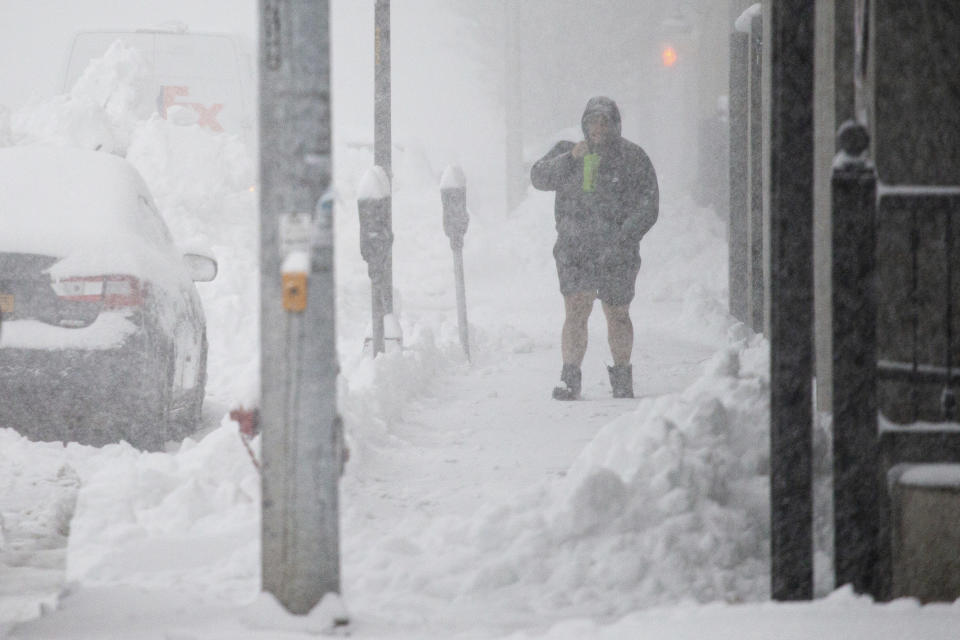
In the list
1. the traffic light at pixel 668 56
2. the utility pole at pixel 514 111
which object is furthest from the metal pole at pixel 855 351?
the utility pole at pixel 514 111

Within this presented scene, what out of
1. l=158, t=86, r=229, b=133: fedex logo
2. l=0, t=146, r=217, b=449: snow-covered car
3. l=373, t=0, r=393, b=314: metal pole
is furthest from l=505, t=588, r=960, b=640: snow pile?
l=158, t=86, r=229, b=133: fedex logo

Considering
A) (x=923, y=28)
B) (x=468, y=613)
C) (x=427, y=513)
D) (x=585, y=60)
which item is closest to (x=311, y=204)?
(x=468, y=613)

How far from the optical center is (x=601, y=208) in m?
8.16

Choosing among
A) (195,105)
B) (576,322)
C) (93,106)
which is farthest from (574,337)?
(93,106)

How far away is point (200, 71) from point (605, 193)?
8631 mm

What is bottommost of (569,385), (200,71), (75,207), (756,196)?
(569,385)

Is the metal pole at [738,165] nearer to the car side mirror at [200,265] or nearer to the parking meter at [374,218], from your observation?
the parking meter at [374,218]

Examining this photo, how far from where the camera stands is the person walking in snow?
320 inches

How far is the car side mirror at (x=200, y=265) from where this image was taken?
7.75m

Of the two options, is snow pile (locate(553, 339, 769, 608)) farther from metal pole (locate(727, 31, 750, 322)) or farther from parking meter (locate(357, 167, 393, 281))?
metal pole (locate(727, 31, 750, 322))

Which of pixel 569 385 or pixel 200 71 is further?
pixel 200 71

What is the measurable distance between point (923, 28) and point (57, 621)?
3828 mm

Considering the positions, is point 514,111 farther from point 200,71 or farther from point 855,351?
point 855,351

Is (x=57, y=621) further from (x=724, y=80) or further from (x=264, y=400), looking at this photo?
(x=724, y=80)
